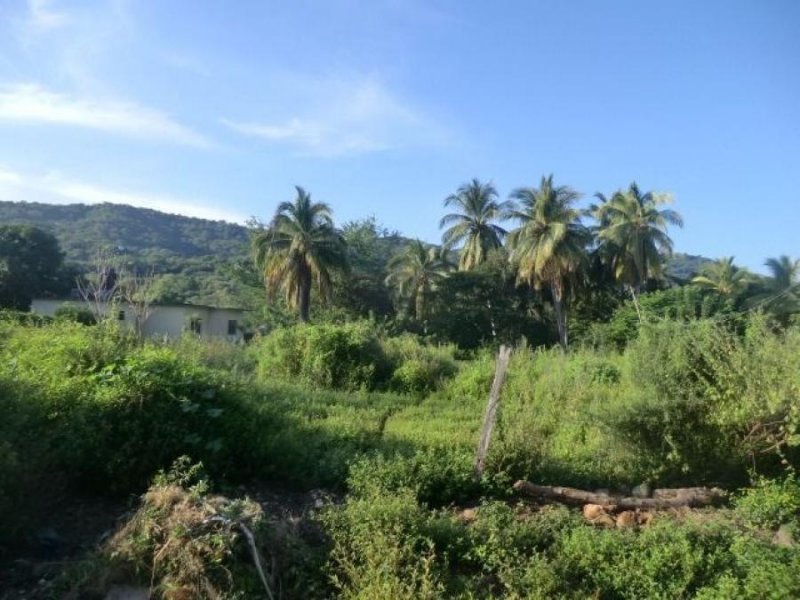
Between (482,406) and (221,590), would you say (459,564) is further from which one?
(482,406)

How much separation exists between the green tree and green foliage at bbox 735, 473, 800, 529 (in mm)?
44729

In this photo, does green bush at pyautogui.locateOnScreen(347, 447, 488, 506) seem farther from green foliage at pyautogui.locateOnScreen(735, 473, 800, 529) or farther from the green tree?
the green tree

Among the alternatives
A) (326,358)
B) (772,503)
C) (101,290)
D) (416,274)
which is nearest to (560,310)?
(416,274)

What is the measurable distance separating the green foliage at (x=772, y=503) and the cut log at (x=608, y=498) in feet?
1.47

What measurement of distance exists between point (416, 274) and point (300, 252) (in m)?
8.73

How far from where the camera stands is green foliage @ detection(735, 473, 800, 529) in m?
6.63

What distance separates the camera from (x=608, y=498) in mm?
7109

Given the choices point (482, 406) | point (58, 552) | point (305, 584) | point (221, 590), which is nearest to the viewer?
point (221, 590)

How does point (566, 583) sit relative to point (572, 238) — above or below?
below

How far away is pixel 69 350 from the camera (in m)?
7.43

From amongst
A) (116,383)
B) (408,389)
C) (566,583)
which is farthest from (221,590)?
(408,389)

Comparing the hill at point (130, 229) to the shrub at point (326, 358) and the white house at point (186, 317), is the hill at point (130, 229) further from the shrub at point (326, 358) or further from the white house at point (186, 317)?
the shrub at point (326, 358)

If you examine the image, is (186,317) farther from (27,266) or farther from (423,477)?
(423,477)

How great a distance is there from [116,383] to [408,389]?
455 inches
